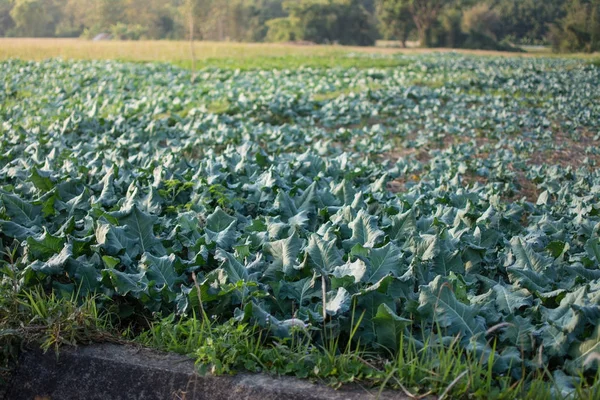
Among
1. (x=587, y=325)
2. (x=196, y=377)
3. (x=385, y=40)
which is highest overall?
(x=385, y=40)

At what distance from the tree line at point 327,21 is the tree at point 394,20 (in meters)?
0.07

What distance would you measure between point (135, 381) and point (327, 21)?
4232 cm

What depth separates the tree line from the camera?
21844 millimetres

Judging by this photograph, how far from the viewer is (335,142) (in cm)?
881

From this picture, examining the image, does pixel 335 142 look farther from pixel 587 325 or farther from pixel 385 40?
pixel 385 40

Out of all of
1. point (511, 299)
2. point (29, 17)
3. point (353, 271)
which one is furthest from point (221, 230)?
point (29, 17)

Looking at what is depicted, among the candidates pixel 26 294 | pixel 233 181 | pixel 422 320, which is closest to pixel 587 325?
pixel 422 320

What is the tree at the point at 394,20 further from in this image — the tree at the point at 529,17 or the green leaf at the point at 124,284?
the green leaf at the point at 124,284

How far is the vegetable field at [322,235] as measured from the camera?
262 cm

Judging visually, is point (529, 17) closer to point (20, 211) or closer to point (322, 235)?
point (322, 235)

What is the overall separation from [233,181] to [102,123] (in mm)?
3832

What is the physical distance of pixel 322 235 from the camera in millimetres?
3469

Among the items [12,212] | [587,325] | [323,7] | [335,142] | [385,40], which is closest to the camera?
[587,325]

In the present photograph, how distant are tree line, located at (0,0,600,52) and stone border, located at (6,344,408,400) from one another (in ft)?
42.8
